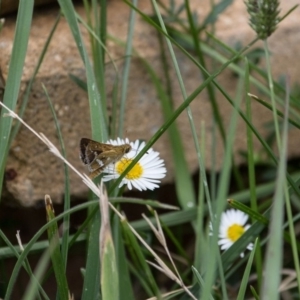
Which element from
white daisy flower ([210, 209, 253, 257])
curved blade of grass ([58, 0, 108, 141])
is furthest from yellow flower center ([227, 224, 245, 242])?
curved blade of grass ([58, 0, 108, 141])

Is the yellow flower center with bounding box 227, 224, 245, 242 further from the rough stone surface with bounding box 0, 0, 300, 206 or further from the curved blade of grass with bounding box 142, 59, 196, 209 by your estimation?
the rough stone surface with bounding box 0, 0, 300, 206

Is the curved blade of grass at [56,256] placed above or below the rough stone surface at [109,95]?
below

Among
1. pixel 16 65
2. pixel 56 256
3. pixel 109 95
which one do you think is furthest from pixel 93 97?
pixel 109 95

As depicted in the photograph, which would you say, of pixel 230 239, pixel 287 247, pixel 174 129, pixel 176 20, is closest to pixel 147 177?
pixel 230 239

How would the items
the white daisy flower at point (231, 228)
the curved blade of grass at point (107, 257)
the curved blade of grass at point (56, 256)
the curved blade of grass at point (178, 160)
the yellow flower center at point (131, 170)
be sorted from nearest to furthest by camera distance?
the curved blade of grass at point (107, 257)
the curved blade of grass at point (56, 256)
the yellow flower center at point (131, 170)
the white daisy flower at point (231, 228)
the curved blade of grass at point (178, 160)

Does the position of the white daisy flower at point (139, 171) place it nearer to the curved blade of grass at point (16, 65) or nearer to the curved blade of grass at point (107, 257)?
the curved blade of grass at point (16, 65)

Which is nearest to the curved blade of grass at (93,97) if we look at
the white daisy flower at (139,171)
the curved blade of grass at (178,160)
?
the white daisy flower at (139,171)

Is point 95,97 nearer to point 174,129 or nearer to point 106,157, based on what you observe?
point 106,157
